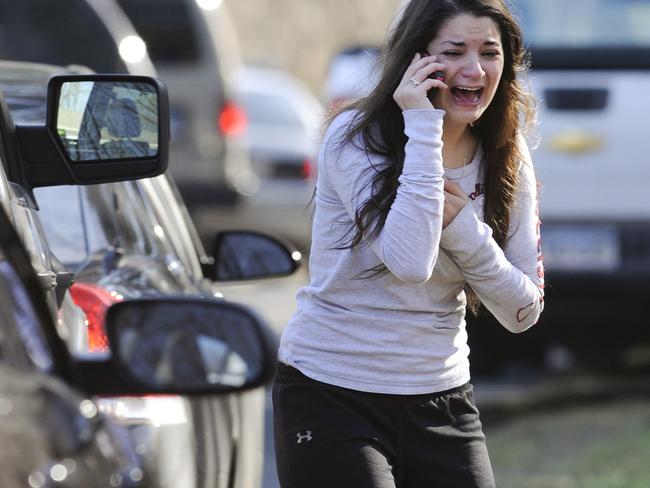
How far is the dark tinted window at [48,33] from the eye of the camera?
933cm

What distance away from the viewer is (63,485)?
223 cm

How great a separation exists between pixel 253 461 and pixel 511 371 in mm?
5351

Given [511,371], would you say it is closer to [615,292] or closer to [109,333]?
[615,292]

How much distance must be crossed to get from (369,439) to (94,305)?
630 millimetres

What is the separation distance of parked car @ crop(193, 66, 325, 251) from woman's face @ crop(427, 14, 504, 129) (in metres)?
8.91

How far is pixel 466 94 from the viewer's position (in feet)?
11.4

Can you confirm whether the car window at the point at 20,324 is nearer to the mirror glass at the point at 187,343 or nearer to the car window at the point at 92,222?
the mirror glass at the point at 187,343

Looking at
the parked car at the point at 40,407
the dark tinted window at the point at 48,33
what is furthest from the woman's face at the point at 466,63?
the dark tinted window at the point at 48,33

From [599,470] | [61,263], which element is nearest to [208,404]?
[61,263]

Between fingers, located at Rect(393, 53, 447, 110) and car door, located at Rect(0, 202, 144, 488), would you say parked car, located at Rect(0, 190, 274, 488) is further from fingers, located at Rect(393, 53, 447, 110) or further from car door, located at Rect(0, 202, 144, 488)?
fingers, located at Rect(393, 53, 447, 110)

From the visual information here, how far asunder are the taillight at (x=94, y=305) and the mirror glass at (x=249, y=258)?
902 millimetres

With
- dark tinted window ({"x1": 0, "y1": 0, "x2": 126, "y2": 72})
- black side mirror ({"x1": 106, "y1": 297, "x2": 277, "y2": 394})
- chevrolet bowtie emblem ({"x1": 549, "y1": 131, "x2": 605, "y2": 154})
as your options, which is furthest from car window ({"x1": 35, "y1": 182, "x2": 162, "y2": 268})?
dark tinted window ({"x1": 0, "y1": 0, "x2": 126, "y2": 72})

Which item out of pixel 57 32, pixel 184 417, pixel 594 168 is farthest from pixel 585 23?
pixel 184 417

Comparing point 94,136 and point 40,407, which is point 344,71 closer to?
point 94,136
